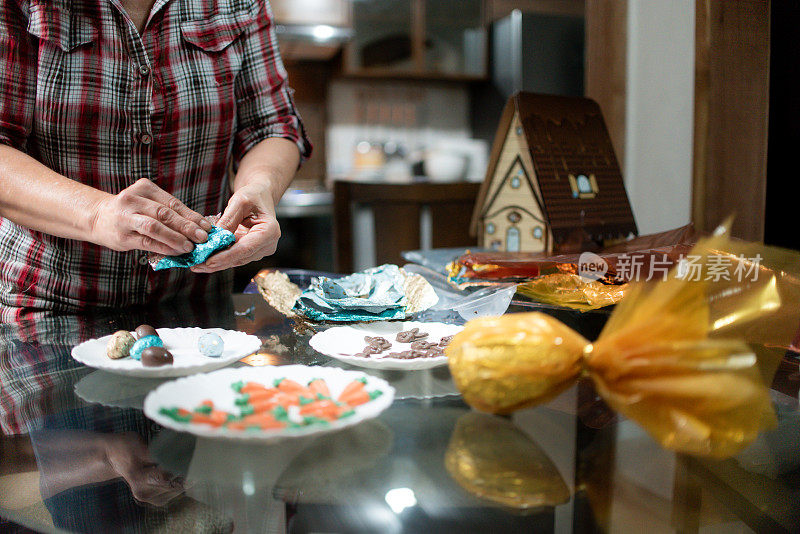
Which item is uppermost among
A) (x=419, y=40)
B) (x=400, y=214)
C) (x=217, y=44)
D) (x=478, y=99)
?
(x=419, y=40)

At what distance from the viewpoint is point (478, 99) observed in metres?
4.25

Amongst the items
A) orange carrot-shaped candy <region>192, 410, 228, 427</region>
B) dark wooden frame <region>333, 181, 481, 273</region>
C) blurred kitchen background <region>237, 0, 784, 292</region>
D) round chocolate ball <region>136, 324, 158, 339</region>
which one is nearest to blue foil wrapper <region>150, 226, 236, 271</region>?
A: round chocolate ball <region>136, 324, 158, 339</region>

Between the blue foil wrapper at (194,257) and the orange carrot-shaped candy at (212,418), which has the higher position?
the blue foil wrapper at (194,257)

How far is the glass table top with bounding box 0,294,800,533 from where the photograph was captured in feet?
1.30

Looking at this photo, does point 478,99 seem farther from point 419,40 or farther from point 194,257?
point 194,257

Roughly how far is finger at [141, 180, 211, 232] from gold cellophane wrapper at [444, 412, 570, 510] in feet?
1.55

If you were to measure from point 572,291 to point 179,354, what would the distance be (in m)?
0.53

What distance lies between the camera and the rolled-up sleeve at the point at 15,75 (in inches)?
37.0

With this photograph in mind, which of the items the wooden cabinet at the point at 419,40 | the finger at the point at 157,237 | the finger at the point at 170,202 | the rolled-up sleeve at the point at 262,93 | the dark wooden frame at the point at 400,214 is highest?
the wooden cabinet at the point at 419,40

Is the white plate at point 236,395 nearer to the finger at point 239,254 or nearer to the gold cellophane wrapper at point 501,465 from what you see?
the gold cellophane wrapper at point 501,465

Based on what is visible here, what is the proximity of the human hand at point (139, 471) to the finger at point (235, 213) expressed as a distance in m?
0.46

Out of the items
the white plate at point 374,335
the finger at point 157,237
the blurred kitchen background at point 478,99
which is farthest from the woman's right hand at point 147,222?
the blurred kitchen background at point 478,99

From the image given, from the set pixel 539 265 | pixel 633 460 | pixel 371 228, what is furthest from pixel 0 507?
pixel 371 228

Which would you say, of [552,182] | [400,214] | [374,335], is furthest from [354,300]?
[400,214]
